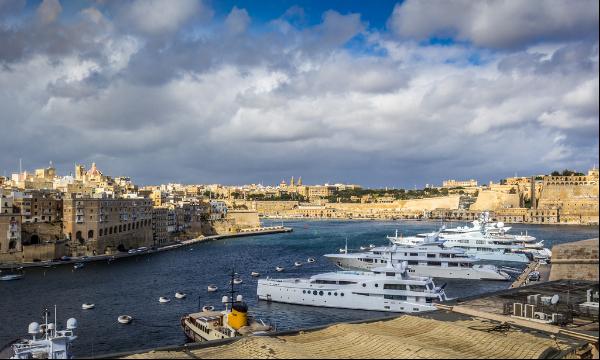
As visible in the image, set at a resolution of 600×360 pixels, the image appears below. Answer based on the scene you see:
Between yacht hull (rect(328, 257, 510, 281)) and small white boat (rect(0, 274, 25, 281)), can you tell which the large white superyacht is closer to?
yacht hull (rect(328, 257, 510, 281))

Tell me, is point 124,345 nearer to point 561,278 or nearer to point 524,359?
point 561,278

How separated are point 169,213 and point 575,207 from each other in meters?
65.0

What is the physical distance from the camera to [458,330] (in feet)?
27.1

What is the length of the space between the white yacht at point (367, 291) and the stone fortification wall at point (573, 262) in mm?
9594

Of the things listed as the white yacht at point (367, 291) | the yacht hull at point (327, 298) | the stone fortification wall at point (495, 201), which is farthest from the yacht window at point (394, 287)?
the stone fortification wall at point (495, 201)

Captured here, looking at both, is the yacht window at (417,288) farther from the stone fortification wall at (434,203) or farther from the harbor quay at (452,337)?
the stone fortification wall at (434,203)

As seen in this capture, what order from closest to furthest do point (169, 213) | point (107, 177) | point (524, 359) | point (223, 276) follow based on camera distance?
point (524, 359) < point (223, 276) < point (169, 213) < point (107, 177)

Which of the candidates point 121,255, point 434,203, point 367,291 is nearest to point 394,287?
point 367,291

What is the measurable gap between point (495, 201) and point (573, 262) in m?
105

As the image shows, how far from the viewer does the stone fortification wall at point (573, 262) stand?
1242cm

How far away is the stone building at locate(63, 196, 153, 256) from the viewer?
47562 mm

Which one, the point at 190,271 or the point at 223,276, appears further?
the point at 190,271

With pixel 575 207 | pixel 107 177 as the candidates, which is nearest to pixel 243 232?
pixel 107 177

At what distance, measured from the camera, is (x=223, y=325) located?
18.8 m
